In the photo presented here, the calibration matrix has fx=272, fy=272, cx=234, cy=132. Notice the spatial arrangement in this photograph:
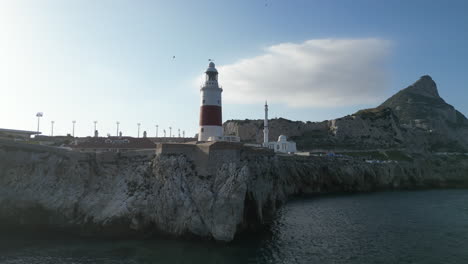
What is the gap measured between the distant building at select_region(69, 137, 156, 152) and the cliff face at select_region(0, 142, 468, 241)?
597cm

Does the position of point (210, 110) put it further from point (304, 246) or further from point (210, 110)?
point (304, 246)

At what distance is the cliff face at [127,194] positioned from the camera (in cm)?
2510

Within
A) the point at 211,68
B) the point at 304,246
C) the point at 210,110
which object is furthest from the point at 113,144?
the point at 304,246

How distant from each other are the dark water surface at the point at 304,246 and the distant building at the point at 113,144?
43.9 feet

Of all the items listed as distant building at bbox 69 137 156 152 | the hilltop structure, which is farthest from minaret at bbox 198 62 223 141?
distant building at bbox 69 137 156 152

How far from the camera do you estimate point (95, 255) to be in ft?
70.1

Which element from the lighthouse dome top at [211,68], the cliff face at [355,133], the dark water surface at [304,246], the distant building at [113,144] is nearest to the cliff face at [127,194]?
the dark water surface at [304,246]

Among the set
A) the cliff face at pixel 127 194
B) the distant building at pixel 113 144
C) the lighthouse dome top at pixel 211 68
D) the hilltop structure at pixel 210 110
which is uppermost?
the lighthouse dome top at pixel 211 68

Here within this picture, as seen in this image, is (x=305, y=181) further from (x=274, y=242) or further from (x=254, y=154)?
(x=274, y=242)

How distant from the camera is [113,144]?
37156 millimetres

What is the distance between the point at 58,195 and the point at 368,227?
1317 inches

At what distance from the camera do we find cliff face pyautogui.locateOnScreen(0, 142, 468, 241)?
82.3ft

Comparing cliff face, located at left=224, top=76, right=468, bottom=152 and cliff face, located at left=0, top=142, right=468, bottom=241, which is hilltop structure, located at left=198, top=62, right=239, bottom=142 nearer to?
cliff face, located at left=0, top=142, right=468, bottom=241

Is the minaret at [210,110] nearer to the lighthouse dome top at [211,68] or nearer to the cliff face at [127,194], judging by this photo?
the lighthouse dome top at [211,68]
